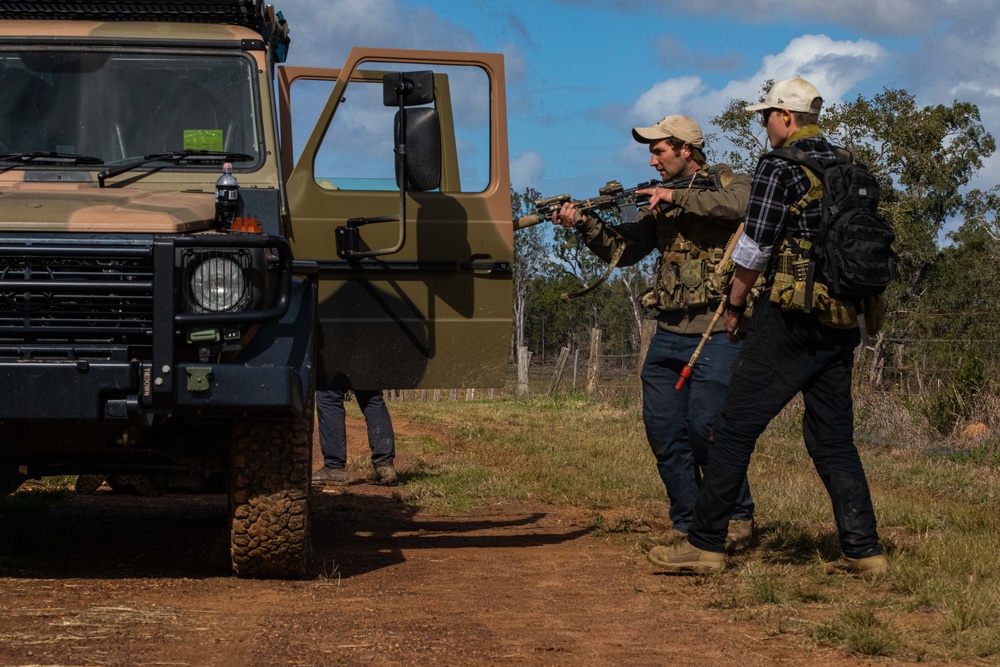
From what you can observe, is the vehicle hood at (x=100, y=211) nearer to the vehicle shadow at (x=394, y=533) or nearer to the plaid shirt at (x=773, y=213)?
the vehicle shadow at (x=394, y=533)

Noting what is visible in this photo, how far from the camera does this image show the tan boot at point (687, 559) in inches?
225

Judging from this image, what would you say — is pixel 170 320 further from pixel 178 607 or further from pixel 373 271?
pixel 373 271

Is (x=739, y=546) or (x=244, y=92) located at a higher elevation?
(x=244, y=92)

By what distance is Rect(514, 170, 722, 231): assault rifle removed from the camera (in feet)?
20.6

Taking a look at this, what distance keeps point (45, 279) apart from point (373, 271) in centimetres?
177

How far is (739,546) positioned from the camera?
250 inches

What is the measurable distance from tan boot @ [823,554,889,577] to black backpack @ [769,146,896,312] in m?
1.13

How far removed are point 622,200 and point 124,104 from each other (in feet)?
8.22

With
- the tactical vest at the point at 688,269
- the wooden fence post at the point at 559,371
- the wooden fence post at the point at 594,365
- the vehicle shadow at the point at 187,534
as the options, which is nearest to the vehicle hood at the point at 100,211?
the vehicle shadow at the point at 187,534

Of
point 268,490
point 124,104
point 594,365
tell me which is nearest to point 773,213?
point 268,490

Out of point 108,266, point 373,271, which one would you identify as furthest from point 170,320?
point 373,271

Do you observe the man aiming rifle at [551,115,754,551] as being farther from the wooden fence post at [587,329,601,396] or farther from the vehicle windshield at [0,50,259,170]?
the wooden fence post at [587,329,601,396]

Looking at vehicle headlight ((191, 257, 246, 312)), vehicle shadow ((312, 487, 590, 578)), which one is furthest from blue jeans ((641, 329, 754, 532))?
vehicle headlight ((191, 257, 246, 312))

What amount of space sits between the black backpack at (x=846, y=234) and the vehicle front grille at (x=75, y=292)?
2.68 m
